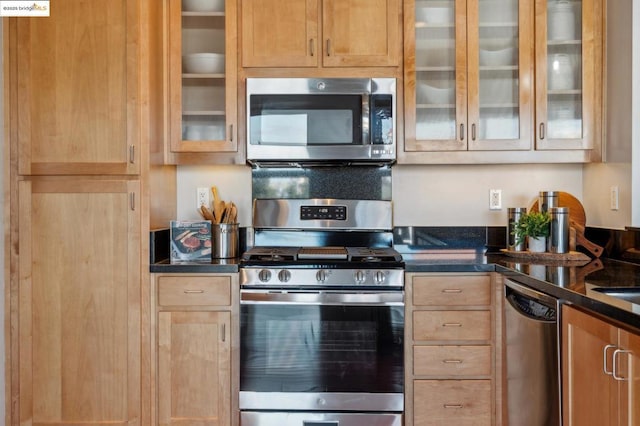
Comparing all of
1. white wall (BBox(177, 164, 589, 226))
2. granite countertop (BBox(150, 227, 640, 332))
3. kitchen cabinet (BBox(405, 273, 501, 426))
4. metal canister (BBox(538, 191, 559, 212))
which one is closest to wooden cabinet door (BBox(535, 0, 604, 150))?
metal canister (BBox(538, 191, 559, 212))

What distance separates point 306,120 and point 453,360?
50.3 inches

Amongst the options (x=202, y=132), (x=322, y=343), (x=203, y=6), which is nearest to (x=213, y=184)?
(x=202, y=132)

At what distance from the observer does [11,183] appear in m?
2.21

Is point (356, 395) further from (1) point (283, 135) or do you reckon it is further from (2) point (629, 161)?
(2) point (629, 161)

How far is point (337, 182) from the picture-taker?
108 inches

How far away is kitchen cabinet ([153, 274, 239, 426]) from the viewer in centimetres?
222

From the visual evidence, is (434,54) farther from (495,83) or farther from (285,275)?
(285,275)

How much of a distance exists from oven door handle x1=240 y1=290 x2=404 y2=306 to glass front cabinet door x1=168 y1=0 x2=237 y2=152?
0.73 m

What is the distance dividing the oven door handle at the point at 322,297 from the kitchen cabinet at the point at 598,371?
0.78 metres

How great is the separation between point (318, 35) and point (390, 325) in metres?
1.40

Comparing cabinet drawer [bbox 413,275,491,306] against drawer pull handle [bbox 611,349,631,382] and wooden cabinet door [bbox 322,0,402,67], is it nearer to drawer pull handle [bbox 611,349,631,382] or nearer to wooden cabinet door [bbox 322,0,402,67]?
drawer pull handle [bbox 611,349,631,382]

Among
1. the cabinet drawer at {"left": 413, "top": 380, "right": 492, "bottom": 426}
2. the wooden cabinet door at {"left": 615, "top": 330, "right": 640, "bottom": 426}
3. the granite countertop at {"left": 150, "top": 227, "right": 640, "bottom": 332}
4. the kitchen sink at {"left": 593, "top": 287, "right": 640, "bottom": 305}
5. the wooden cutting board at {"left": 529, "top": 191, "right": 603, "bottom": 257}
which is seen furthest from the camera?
the wooden cutting board at {"left": 529, "top": 191, "right": 603, "bottom": 257}

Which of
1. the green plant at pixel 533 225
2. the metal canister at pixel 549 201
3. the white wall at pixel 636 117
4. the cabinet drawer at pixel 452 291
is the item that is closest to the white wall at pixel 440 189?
the metal canister at pixel 549 201

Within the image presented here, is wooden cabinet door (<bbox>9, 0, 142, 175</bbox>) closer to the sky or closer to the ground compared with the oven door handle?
closer to the sky
